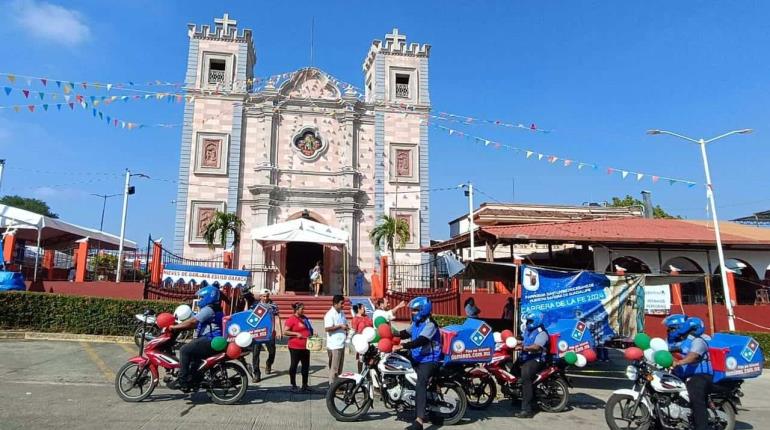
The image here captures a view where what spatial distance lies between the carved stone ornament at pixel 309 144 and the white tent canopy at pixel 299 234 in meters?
4.82

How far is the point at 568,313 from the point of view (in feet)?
31.1

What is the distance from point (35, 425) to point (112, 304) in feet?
27.2

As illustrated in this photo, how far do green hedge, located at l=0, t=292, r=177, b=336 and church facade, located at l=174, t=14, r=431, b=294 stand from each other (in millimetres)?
8551

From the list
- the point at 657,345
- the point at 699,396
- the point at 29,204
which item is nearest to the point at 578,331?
the point at 657,345

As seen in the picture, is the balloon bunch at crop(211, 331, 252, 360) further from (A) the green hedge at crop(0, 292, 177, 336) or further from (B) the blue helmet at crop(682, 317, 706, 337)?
(A) the green hedge at crop(0, 292, 177, 336)

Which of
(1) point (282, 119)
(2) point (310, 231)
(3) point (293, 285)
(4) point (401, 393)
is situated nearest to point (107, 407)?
(4) point (401, 393)

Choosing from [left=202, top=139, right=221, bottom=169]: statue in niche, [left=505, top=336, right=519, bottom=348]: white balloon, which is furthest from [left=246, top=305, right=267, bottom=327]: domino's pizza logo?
[left=202, top=139, right=221, bottom=169]: statue in niche

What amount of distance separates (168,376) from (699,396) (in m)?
7.06

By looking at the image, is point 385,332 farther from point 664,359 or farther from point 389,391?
point 664,359

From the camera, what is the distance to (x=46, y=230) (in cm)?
2083

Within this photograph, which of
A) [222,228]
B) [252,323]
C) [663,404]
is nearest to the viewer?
[663,404]

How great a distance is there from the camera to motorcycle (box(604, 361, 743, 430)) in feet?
20.2

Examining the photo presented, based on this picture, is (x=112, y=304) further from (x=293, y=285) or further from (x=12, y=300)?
(x=293, y=285)

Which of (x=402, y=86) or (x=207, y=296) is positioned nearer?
(x=207, y=296)
